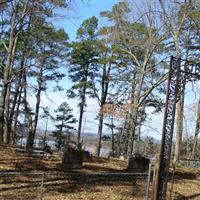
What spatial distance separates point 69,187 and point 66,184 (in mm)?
324

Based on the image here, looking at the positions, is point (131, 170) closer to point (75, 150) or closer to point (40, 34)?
point (75, 150)

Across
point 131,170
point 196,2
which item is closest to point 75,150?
point 131,170

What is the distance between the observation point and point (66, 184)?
38.3 ft

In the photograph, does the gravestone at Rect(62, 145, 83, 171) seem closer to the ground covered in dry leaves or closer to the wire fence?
the ground covered in dry leaves

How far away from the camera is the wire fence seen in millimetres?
10023

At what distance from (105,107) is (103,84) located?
Answer: 1675cm

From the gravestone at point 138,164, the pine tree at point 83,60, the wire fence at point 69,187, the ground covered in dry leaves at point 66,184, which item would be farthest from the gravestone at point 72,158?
the pine tree at point 83,60

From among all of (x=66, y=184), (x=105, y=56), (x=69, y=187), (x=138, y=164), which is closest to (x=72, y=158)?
(x=138, y=164)

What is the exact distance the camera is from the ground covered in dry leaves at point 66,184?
10250 millimetres

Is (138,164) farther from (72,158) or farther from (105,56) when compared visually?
(105,56)

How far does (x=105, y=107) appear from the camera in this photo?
22453 mm

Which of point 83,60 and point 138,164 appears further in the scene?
point 83,60

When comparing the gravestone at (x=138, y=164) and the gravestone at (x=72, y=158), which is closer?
the gravestone at (x=72, y=158)

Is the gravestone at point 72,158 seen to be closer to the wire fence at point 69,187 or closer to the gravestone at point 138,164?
the wire fence at point 69,187
